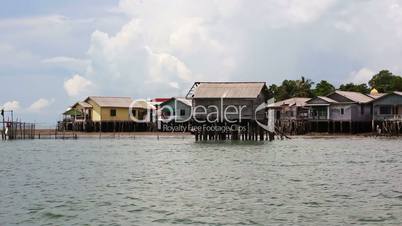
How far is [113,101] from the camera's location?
266 ft

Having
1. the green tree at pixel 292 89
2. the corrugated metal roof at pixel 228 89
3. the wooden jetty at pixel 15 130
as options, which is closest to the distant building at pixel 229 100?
the corrugated metal roof at pixel 228 89

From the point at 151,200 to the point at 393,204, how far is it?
Answer: 7.90 meters

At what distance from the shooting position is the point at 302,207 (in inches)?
787

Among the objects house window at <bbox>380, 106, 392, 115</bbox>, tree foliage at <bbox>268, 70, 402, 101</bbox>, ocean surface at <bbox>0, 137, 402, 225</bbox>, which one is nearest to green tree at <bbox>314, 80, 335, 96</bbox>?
tree foliage at <bbox>268, 70, 402, 101</bbox>

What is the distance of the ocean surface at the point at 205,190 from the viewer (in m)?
18.6

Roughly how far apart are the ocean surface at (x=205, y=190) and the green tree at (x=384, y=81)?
2079 inches

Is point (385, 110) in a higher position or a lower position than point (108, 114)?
lower

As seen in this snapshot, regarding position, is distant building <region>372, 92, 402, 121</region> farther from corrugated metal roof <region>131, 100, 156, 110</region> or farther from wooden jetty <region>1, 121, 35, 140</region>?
wooden jetty <region>1, 121, 35, 140</region>

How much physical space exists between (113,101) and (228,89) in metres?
29.0

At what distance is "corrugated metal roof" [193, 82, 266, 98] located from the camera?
54.5m

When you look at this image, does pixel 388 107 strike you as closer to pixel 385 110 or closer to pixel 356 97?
pixel 385 110

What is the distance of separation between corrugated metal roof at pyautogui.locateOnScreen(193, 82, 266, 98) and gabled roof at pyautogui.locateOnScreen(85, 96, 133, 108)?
84.1 ft

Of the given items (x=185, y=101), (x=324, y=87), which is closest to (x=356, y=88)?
(x=324, y=87)

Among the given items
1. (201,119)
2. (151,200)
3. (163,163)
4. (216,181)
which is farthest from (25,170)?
(201,119)
